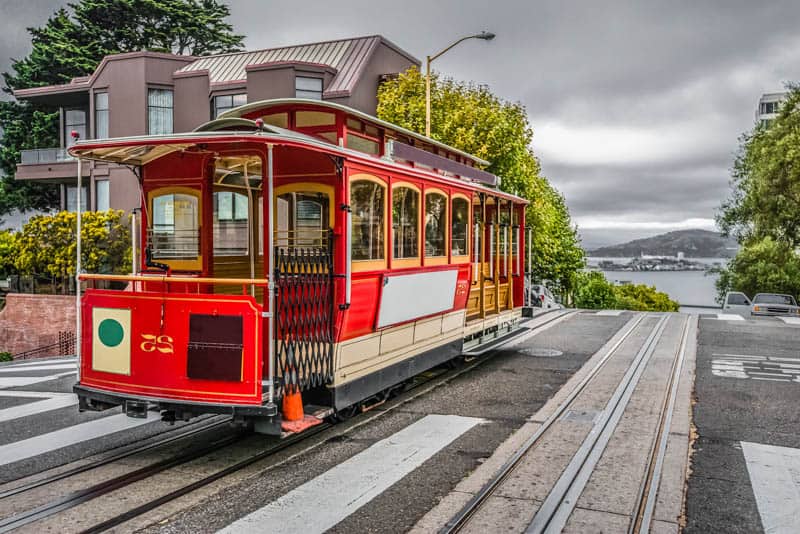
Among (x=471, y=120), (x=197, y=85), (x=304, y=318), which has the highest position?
(x=197, y=85)

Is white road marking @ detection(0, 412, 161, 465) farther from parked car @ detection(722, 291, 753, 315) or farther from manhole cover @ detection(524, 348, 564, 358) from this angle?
parked car @ detection(722, 291, 753, 315)

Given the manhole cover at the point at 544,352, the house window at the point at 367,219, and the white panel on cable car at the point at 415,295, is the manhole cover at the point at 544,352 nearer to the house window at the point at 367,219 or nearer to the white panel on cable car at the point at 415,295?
the white panel on cable car at the point at 415,295

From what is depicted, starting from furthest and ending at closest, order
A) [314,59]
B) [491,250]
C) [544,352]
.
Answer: [314,59] < [544,352] < [491,250]

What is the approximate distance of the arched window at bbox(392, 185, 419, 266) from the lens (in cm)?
870

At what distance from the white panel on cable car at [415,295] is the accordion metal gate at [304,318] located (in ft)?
3.69

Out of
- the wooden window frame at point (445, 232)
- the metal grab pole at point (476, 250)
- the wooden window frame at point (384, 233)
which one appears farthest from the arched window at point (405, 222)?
the metal grab pole at point (476, 250)

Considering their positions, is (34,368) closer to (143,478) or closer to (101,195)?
(143,478)

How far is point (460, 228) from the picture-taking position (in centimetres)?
1095

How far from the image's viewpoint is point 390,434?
25.5ft

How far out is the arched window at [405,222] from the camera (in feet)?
28.5

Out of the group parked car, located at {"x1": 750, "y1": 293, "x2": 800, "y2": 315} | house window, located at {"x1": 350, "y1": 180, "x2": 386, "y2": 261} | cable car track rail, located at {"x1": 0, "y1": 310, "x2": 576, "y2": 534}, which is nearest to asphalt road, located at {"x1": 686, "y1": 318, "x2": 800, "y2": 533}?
cable car track rail, located at {"x1": 0, "y1": 310, "x2": 576, "y2": 534}

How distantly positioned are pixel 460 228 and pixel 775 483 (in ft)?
19.4

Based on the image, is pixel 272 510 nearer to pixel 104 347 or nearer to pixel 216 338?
pixel 216 338

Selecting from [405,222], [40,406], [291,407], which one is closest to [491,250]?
[405,222]
